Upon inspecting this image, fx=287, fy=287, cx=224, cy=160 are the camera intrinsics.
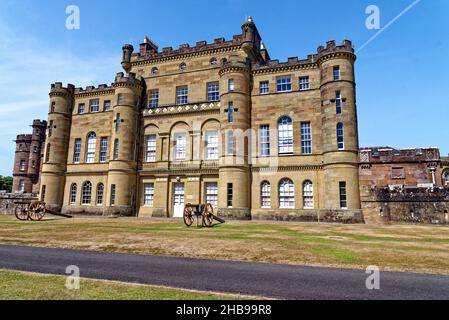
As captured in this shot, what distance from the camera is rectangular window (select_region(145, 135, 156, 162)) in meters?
31.9

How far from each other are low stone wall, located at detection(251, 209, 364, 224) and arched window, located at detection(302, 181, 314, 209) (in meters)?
0.63

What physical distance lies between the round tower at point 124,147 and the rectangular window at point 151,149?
4.47ft

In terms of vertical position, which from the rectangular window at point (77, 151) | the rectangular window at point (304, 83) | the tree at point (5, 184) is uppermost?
the rectangular window at point (304, 83)

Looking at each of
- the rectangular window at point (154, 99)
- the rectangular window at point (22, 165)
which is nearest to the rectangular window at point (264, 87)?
the rectangular window at point (154, 99)

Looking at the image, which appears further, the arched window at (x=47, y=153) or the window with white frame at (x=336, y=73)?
the arched window at (x=47, y=153)

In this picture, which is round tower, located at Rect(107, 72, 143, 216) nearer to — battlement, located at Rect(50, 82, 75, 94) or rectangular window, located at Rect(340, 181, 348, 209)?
battlement, located at Rect(50, 82, 75, 94)

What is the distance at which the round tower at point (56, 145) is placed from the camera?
1348 inches

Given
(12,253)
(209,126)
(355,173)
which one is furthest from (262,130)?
(12,253)

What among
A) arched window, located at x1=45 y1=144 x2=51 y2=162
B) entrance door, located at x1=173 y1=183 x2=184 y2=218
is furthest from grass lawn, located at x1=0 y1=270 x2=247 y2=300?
arched window, located at x1=45 y1=144 x2=51 y2=162

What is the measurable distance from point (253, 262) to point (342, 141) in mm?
19056

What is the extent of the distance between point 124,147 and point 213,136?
991 centimetres

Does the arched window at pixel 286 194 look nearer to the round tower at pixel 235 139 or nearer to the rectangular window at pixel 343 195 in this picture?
the round tower at pixel 235 139
